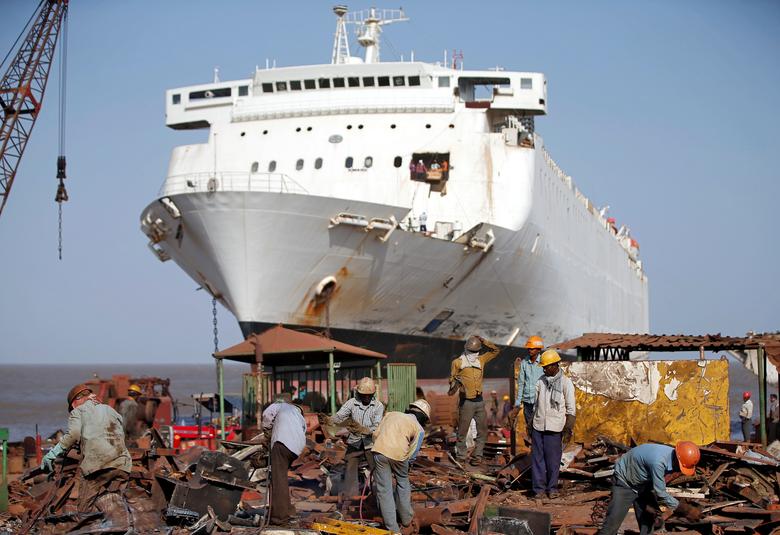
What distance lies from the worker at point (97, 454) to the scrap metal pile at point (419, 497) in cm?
11

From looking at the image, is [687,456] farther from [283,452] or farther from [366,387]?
[283,452]

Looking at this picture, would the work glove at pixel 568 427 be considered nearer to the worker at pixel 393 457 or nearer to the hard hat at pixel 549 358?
the hard hat at pixel 549 358

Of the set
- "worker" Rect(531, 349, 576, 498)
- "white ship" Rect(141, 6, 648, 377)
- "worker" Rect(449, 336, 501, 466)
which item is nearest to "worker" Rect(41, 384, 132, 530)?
"worker" Rect(531, 349, 576, 498)

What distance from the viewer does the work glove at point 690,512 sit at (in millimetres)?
8477

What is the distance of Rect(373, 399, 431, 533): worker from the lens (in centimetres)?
841

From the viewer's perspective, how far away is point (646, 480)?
7.50m

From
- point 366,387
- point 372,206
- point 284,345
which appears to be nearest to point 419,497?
point 366,387

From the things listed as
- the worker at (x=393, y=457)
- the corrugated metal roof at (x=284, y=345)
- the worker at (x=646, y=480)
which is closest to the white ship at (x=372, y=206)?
the corrugated metal roof at (x=284, y=345)

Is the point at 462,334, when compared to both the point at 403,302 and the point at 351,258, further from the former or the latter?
the point at 351,258

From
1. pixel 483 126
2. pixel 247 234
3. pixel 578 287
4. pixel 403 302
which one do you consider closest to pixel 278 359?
pixel 247 234

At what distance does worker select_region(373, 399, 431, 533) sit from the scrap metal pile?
21 centimetres

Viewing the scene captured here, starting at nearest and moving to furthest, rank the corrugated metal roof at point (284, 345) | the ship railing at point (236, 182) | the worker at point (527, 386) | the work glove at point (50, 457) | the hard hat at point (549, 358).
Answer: the work glove at point (50, 457) < the hard hat at point (549, 358) < the worker at point (527, 386) < the corrugated metal roof at point (284, 345) < the ship railing at point (236, 182)

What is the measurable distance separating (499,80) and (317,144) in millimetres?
5212

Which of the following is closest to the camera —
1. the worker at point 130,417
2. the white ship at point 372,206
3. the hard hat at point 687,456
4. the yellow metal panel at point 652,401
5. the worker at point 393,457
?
the hard hat at point 687,456
